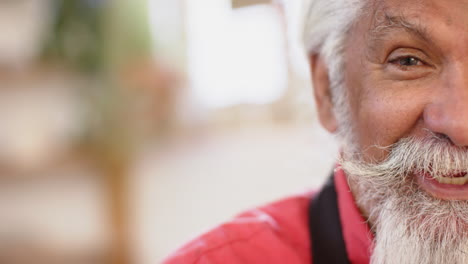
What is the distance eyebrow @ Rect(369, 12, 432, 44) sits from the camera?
1.01 m

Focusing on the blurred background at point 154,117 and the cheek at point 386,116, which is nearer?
the cheek at point 386,116

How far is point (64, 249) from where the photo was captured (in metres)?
3.35

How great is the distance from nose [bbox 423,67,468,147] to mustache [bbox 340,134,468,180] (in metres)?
0.02

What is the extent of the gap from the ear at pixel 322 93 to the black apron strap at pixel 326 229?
12 centimetres

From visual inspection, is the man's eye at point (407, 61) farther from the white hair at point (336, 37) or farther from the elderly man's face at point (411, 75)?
the white hair at point (336, 37)

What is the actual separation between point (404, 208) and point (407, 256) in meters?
0.08

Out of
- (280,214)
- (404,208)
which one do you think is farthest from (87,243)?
(404,208)

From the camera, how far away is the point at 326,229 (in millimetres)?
1243

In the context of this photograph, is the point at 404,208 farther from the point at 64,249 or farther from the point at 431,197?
the point at 64,249

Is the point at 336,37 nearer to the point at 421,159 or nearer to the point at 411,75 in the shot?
the point at 411,75

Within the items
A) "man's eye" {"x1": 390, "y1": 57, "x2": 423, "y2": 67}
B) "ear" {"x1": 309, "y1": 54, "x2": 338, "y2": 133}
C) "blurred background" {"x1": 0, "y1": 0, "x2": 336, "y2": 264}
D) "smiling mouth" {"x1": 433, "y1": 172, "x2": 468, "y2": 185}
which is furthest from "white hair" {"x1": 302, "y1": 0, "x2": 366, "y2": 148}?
"blurred background" {"x1": 0, "y1": 0, "x2": 336, "y2": 264}

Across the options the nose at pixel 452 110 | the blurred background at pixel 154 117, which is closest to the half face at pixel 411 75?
the nose at pixel 452 110

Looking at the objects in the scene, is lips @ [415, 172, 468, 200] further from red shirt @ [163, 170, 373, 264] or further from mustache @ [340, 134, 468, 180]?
red shirt @ [163, 170, 373, 264]

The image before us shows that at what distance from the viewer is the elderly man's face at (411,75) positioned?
965 mm
